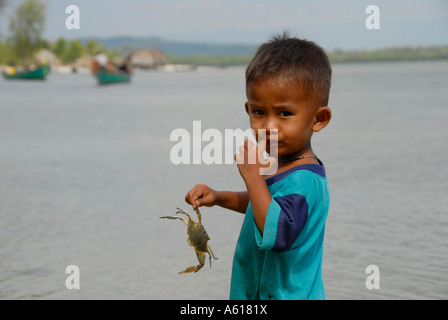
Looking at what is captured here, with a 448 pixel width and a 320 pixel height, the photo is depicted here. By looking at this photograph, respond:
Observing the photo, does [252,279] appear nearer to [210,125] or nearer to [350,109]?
[210,125]

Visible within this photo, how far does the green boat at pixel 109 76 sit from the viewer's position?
41.7 m

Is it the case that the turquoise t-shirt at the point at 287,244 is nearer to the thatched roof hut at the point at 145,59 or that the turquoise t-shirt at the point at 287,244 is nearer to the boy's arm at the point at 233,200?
the boy's arm at the point at 233,200

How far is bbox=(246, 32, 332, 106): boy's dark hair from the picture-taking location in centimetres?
201

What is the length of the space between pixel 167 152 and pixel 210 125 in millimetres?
4274

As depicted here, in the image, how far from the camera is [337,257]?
14.7 ft

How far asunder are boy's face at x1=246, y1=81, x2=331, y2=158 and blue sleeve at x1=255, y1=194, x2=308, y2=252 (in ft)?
0.54

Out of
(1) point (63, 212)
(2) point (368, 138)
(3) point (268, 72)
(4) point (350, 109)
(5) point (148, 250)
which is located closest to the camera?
(3) point (268, 72)

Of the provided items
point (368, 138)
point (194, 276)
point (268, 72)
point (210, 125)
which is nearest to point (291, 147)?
point (268, 72)

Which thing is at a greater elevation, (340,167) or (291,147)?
(291,147)

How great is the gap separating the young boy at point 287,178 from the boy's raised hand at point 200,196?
2cm

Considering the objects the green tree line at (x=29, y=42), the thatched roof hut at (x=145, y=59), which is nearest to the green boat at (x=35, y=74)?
the green tree line at (x=29, y=42)

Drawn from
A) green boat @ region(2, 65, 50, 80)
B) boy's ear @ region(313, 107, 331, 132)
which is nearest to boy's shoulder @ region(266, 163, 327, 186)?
boy's ear @ region(313, 107, 331, 132)

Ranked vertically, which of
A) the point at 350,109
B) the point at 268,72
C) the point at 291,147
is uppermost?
the point at 268,72

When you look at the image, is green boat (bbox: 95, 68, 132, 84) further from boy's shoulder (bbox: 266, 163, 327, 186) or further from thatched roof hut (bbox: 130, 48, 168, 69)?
thatched roof hut (bbox: 130, 48, 168, 69)
